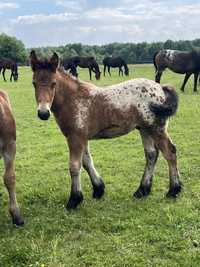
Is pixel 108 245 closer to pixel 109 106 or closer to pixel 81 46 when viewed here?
pixel 109 106

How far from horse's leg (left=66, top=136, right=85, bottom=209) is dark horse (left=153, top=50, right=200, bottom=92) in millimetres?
17024

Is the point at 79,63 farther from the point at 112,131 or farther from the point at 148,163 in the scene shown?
the point at 112,131

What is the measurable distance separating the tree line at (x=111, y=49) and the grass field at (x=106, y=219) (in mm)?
56959

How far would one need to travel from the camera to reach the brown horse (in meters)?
5.37

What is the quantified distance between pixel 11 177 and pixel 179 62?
18615 mm

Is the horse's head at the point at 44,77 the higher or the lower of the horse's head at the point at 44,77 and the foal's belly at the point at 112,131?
the higher

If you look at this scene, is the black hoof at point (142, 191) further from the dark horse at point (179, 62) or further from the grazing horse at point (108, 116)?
the dark horse at point (179, 62)

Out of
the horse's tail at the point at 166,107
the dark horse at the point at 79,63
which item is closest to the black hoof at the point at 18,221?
the horse's tail at the point at 166,107

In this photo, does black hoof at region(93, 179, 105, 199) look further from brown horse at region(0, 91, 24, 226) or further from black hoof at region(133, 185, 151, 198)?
brown horse at region(0, 91, 24, 226)

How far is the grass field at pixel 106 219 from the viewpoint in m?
4.65

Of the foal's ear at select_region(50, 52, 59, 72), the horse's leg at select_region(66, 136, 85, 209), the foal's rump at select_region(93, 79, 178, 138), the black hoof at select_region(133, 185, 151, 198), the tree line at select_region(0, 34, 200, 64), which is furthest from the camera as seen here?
the tree line at select_region(0, 34, 200, 64)

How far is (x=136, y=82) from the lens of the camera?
6566mm

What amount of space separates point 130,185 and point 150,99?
1.67 meters

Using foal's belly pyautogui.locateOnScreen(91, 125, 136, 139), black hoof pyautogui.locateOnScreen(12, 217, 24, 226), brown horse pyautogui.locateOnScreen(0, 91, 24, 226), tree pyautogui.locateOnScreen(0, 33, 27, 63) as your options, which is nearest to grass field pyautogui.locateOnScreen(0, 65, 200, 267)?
black hoof pyautogui.locateOnScreen(12, 217, 24, 226)
